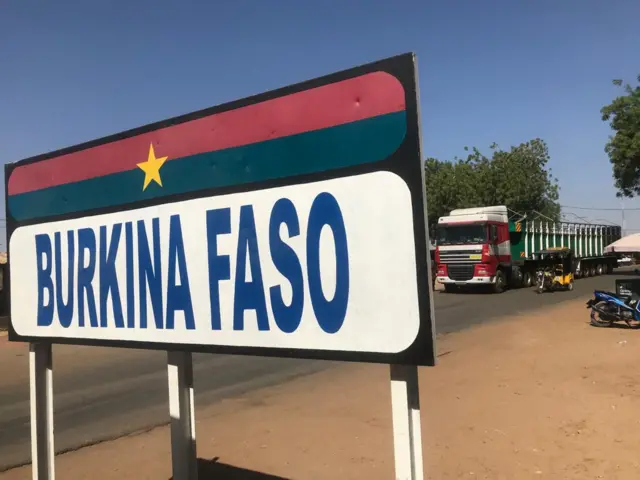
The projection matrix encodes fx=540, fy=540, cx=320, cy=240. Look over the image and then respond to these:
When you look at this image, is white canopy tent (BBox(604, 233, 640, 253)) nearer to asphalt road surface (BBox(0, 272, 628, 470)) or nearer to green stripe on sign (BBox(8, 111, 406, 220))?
asphalt road surface (BBox(0, 272, 628, 470))

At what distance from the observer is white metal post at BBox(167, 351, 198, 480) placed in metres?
2.66

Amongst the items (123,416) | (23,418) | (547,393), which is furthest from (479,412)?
(23,418)

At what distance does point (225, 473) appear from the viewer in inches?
175

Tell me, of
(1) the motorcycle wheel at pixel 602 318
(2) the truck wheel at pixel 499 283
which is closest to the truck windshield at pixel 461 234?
(2) the truck wheel at pixel 499 283

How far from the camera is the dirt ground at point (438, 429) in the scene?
14.4ft

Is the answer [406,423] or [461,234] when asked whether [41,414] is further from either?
[461,234]

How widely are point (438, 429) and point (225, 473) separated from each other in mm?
2098

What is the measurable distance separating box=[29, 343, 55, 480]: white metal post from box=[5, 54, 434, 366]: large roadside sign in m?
0.24

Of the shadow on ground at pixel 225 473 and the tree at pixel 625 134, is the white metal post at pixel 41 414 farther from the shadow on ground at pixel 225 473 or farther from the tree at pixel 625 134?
the tree at pixel 625 134

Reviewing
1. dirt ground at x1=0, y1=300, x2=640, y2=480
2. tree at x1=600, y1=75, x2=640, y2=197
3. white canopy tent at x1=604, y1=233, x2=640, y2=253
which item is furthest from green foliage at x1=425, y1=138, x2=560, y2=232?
dirt ground at x1=0, y1=300, x2=640, y2=480

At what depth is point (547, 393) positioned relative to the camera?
6.40 m

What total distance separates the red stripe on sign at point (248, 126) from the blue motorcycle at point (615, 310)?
37.3 ft

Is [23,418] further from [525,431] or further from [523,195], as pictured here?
[523,195]

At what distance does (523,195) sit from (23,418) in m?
38.0
